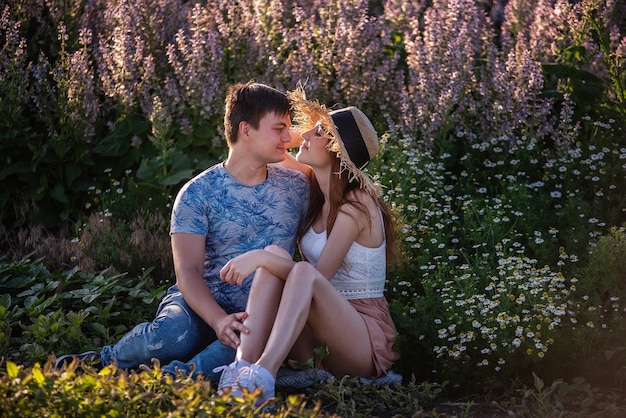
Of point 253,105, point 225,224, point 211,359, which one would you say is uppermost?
point 253,105

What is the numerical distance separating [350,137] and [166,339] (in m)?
1.25

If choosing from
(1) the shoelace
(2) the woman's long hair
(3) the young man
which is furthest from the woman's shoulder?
(1) the shoelace

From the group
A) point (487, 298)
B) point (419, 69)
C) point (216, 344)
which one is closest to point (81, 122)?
point (419, 69)

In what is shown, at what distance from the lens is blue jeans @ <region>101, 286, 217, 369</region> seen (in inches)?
157

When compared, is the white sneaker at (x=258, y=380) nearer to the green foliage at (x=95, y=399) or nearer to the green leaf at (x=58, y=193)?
the green foliage at (x=95, y=399)

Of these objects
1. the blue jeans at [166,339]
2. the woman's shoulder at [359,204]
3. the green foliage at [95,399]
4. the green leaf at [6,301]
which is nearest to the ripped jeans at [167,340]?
the blue jeans at [166,339]

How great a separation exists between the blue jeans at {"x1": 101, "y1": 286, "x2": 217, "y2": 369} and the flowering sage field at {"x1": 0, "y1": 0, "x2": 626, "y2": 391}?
1.55 ft

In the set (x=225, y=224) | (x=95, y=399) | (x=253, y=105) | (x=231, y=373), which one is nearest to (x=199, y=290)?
(x=225, y=224)

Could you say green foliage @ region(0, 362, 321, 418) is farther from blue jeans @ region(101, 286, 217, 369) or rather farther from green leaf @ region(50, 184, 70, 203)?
green leaf @ region(50, 184, 70, 203)

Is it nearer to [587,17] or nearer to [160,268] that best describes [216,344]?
[160,268]

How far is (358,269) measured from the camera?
4.12 m

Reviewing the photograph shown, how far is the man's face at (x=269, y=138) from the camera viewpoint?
411 centimetres

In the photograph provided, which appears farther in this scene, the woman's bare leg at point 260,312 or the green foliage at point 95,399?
the woman's bare leg at point 260,312

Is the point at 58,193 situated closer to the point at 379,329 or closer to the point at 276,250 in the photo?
the point at 276,250
